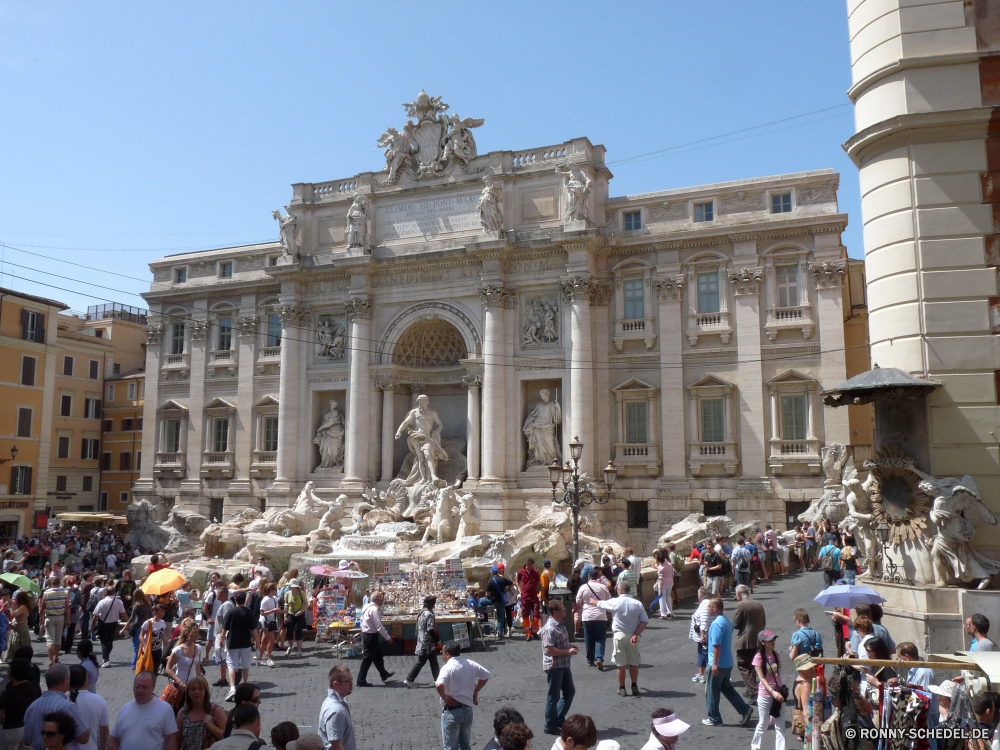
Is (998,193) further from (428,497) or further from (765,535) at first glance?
(428,497)

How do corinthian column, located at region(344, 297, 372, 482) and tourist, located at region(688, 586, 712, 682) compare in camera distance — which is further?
corinthian column, located at region(344, 297, 372, 482)

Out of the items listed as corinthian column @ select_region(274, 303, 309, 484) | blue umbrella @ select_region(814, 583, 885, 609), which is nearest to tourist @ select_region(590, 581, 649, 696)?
blue umbrella @ select_region(814, 583, 885, 609)

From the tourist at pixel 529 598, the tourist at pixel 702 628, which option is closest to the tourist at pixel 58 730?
the tourist at pixel 702 628

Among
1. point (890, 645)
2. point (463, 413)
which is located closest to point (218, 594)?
point (890, 645)

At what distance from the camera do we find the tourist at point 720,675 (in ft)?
30.8

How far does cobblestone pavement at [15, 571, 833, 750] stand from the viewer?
9.52 metres

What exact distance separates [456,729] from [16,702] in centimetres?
388

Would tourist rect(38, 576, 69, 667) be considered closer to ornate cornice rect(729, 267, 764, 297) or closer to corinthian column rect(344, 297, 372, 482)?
corinthian column rect(344, 297, 372, 482)

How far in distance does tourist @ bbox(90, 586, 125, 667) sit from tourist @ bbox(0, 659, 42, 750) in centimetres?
741

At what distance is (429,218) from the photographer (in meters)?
31.7

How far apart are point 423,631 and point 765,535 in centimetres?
1342

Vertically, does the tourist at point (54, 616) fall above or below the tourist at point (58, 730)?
below

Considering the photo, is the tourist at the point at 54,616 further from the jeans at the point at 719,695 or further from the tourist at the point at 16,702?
the jeans at the point at 719,695

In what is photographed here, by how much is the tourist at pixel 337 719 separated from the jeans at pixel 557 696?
3.28 meters
